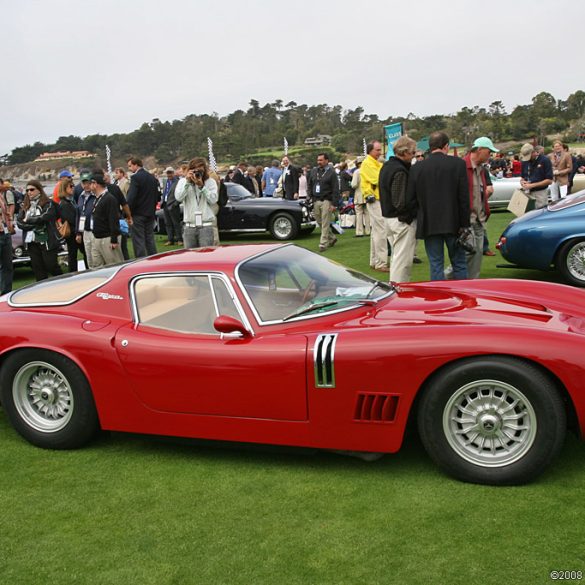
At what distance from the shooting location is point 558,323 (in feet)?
11.3

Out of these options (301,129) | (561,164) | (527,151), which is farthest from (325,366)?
(301,129)

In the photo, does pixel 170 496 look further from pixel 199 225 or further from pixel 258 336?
pixel 199 225

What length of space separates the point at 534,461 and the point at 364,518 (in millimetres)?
891

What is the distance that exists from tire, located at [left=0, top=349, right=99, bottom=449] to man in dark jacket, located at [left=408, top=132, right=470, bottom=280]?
3.91 m

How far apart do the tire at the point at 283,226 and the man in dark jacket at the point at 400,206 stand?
7399 millimetres

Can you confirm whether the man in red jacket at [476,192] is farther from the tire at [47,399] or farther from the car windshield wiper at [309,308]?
the tire at [47,399]

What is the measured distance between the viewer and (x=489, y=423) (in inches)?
126

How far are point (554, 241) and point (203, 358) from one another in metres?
5.72

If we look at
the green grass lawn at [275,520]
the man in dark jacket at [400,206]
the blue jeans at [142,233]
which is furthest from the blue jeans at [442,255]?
the blue jeans at [142,233]

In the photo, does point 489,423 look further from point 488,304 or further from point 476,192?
point 476,192

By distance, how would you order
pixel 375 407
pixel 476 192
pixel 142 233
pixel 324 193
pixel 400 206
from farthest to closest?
pixel 324 193, pixel 142 233, pixel 476 192, pixel 400 206, pixel 375 407

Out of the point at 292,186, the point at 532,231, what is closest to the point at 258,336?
the point at 532,231

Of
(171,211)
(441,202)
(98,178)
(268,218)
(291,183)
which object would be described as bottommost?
(268,218)

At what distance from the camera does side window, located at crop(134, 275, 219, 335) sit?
394cm
